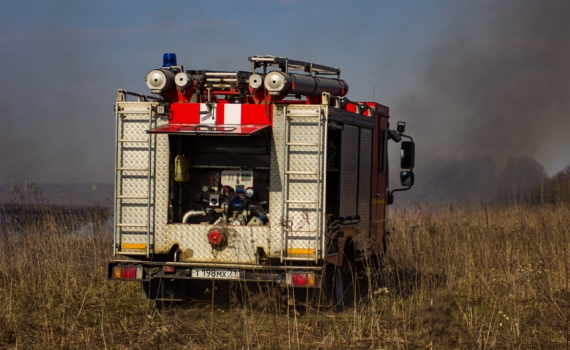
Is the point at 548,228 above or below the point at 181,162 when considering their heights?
below

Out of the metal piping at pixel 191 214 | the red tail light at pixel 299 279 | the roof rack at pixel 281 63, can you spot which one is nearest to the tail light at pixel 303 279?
the red tail light at pixel 299 279

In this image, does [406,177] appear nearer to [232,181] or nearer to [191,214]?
[232,181]

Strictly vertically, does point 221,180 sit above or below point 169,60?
below

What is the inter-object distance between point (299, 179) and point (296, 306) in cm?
181

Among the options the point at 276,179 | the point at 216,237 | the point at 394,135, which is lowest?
the point at 216,237

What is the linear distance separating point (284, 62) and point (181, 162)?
1.77 m

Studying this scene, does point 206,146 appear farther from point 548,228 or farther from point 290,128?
point 548,228

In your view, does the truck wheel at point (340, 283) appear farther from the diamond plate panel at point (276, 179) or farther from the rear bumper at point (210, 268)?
the diamond plate panel at point (276, 179)

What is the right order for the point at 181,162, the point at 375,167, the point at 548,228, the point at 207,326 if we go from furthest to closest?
the point at 548,228
the point at 375,167
the point at 181,162
the point at 207,326

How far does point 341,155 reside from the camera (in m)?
10.5

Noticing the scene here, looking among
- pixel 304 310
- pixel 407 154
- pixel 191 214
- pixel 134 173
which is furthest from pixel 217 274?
pixel 407 154

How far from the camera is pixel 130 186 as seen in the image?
32.7 feet

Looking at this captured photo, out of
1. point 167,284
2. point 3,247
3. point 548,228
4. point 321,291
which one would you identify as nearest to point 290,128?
point 321,291

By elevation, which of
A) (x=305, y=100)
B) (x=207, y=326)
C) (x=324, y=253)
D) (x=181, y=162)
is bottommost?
(x=207, y=326)
